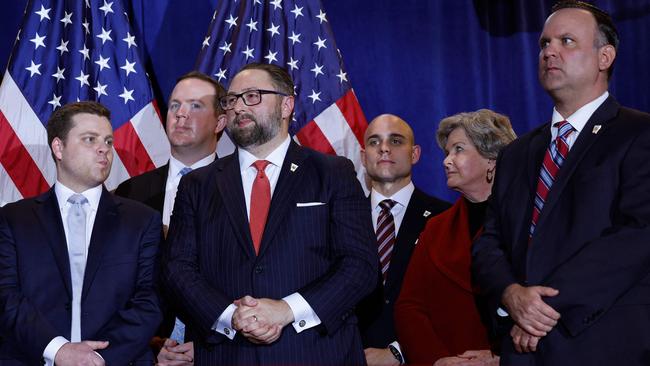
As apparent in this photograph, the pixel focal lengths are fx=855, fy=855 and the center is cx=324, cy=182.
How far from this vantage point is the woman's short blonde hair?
11.9 ft

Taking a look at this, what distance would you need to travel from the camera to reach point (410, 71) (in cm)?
500

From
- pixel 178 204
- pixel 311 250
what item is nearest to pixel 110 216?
pixel 178 204

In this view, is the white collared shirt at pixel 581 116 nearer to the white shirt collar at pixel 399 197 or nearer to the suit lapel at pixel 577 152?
the suit lapel at pixel 577 152

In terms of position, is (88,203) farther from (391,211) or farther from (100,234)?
(391,211)

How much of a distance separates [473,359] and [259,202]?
3.16 feet

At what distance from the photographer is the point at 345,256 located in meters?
2.91

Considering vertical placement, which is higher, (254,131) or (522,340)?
(254,131)

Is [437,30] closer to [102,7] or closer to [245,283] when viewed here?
[102,7]

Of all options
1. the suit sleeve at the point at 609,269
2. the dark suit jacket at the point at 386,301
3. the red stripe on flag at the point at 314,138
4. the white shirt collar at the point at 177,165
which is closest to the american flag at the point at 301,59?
the red stripe on flag at the point at 314,138

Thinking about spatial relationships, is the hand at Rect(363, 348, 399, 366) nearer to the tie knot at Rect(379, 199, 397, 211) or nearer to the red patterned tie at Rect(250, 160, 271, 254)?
the tie knot at Rect(379, 199, 397, 211)

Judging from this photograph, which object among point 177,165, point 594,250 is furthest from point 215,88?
point 594,250

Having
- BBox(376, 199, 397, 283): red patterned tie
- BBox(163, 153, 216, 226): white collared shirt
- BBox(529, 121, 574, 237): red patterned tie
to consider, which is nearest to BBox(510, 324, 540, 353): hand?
BBox(529, 121, 574, 237): red patterned tie

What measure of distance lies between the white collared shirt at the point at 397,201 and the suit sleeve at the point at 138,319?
3.98 feet

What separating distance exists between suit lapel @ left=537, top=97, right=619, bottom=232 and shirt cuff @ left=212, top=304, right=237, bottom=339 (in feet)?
3.31
